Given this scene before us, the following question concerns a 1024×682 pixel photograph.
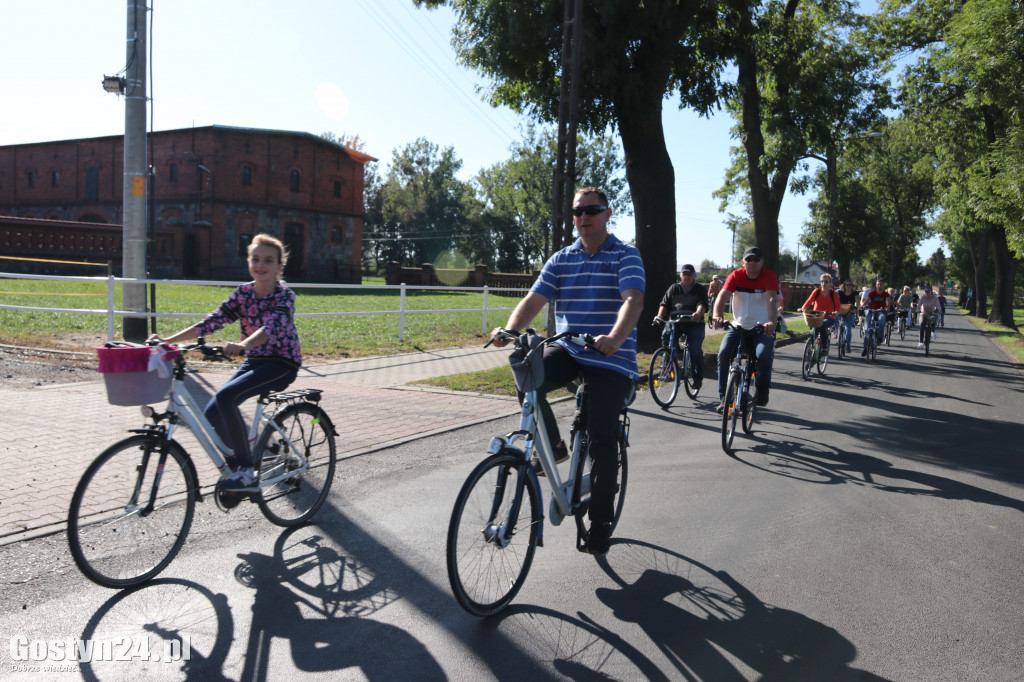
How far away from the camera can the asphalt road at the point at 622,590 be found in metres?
3.25

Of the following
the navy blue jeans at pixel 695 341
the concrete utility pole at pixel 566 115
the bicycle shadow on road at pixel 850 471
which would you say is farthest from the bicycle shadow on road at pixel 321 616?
the concrete utility pole at pixel 566 115

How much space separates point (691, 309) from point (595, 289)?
7.08 m

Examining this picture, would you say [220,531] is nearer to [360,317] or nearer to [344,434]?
[344,434]

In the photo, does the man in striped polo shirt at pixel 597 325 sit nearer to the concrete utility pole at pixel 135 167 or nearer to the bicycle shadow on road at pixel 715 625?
the bicycle shadow on road at pixel 715 625

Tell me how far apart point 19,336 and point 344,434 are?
Answer: 8.32 metres

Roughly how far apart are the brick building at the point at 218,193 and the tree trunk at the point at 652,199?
1292 inches

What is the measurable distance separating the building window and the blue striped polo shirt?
5584 centimetres

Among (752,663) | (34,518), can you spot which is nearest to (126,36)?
(34,518)

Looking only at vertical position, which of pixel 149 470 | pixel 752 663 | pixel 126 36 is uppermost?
pixel 126 36

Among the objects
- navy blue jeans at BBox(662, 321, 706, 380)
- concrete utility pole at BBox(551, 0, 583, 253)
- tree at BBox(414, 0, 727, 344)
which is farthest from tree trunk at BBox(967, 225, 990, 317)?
navy blue jeans at BBox(662, 321, 706, 380)

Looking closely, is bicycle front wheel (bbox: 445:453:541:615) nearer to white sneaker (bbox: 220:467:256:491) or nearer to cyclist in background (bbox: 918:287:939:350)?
white sneaker (bbox: 220:467:256:491)

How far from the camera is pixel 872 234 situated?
5625 cm

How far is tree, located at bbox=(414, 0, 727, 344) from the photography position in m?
14.0

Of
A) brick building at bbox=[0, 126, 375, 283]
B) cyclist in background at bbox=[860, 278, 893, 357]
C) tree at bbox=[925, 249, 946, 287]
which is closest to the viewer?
cyclist in background at bbox=[860, 278, 893, 357]
